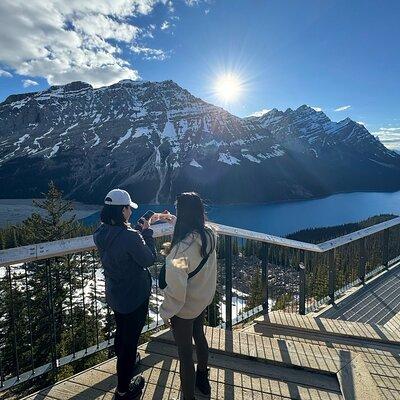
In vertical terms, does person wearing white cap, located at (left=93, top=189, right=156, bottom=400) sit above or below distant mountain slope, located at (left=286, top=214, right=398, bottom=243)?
above

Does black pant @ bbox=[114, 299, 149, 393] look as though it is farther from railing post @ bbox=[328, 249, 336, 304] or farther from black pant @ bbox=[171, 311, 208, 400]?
railing post @ bbox=[328, 249, 336, 304]

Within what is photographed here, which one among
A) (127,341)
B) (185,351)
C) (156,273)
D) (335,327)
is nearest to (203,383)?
(185,351)

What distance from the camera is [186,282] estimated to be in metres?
2.67

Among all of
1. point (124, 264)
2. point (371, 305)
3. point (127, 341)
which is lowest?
point (371, 305)

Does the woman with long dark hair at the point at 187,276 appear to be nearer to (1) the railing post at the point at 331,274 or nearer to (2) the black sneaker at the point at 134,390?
(2) the black sneaker at the point at 134,390

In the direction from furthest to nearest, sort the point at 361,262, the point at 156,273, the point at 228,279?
the point at 361,262
the point at 228,279
the point at 156,273

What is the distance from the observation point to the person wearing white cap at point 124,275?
2.80 meters

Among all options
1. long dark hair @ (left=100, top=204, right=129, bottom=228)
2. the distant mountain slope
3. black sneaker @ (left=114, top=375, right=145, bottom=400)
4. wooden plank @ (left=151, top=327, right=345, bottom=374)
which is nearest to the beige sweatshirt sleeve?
long dark hair @ (left=100, top=204, right=129, bottom=228)

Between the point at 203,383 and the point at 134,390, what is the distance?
1.77 ft

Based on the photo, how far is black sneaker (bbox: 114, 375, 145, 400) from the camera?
2.85 meters

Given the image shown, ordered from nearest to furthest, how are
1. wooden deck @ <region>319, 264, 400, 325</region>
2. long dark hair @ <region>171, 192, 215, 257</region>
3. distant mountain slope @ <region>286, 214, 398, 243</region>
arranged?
long dark hair @ <region>171, 192, 215, 257</region>
wooden deck @ <region>319, 264, 400, 325</region>
distant mountain slope @ <region>286, 214, 398, 243</region>

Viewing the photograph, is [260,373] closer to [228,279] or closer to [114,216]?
[228,279]

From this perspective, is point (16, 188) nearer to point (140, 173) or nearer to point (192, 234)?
point (140, 173)

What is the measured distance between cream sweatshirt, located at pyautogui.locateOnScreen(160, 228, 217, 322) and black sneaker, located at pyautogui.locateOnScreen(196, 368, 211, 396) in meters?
0.56
